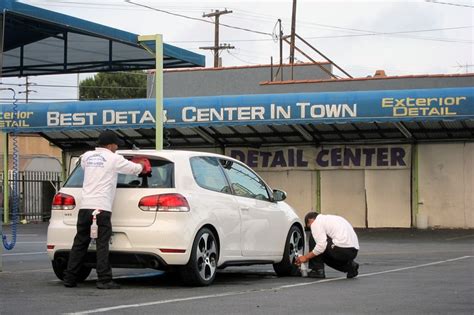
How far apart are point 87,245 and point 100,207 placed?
1.71 feet

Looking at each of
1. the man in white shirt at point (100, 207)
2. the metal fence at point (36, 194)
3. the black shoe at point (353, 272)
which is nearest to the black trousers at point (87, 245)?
the man in white shirt at point (100, 207)

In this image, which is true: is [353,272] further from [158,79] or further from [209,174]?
[158,79]

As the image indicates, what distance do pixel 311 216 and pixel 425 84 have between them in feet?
68.3

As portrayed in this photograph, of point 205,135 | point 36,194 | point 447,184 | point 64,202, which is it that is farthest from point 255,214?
point 36,194

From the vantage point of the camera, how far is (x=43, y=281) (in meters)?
10.5

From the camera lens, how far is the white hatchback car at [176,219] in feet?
31.4

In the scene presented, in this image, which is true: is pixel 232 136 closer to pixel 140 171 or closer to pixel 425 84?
pixel 425 84

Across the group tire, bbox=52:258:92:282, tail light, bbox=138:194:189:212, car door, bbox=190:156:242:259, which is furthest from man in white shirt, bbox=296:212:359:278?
tire, bbox=52:258:92:282

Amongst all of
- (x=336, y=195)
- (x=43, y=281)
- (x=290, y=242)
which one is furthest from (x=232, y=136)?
(x=43, y=281)

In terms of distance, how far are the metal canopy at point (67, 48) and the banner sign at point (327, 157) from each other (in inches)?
369

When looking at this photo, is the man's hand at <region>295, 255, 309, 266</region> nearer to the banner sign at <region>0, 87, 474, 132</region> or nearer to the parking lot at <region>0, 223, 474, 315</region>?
the parking lot at <region>0, 223, 474, 315</region>

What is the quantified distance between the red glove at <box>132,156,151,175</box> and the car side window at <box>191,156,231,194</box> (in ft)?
2.14

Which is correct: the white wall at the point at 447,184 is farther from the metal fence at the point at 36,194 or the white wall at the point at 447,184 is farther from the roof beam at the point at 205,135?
the metal fence at the point at 36,194

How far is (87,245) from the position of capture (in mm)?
9664
